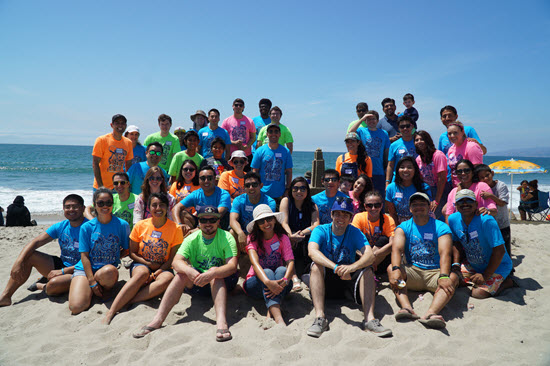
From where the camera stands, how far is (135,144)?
670 centimetres

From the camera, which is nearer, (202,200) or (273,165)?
(202,200)

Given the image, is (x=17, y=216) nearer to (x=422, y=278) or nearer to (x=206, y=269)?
(x=206, y=269)

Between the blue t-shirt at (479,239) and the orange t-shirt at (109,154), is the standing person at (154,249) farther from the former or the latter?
the blue t-shirt at (479,239)

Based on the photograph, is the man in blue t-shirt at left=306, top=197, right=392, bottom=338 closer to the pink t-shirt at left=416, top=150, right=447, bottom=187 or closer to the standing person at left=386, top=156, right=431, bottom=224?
the standing person at left=386, top=156, right=431, bottom=224

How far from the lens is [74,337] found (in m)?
3.57

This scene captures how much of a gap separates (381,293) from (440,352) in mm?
1238

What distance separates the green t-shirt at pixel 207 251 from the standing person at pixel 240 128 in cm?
366

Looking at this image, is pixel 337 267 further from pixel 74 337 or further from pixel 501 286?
pixel 74 337

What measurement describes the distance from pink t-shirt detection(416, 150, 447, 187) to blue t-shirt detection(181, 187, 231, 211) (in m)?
3.19

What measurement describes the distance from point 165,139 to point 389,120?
4.84 metres

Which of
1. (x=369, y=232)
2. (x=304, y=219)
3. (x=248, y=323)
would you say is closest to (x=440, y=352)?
(x=369, y=232)

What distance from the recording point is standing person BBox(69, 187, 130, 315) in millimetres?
4059

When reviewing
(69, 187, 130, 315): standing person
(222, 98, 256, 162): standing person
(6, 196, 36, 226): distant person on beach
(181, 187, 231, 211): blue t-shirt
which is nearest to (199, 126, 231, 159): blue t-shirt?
(222, 98, 256, 162): standing person

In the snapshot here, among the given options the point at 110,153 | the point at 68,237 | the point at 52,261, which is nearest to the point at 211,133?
the point at 110,153
